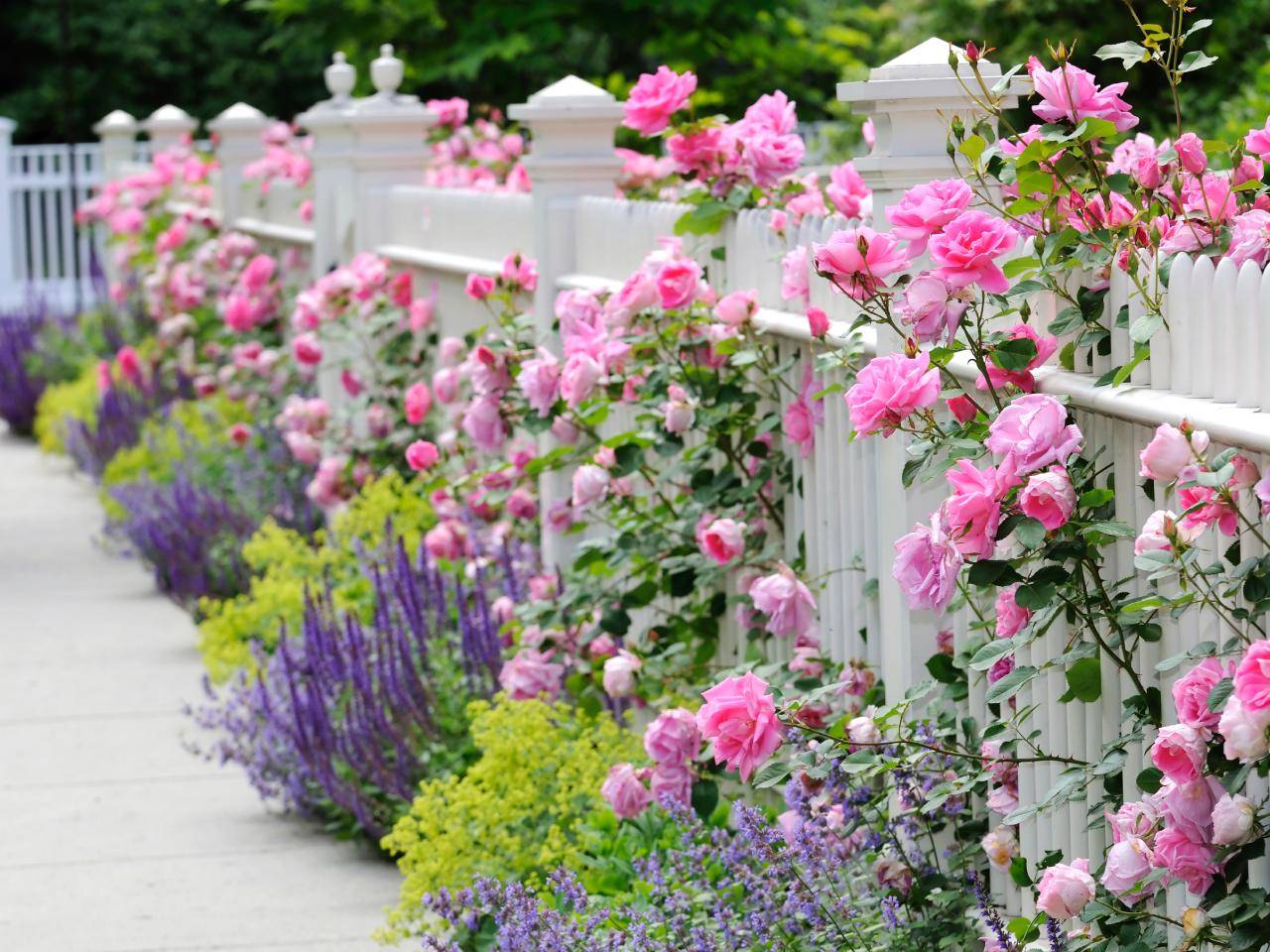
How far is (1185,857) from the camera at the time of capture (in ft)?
7.73

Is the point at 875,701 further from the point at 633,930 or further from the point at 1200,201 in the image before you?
the point at 1200,201

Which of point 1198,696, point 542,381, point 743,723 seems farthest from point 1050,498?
point 542,381

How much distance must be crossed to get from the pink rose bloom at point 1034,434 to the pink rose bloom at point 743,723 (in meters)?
0.63

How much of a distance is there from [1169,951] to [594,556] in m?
2.07

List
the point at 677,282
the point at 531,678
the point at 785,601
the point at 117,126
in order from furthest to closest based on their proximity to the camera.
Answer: the point at 117,126
the point at 531,678
the point at 677,282
the point at 785,601

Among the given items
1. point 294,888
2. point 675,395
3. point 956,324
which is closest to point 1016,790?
point 956,324

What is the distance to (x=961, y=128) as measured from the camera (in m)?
2.90

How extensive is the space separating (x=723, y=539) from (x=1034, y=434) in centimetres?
146

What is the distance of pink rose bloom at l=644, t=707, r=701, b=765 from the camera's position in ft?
12.4

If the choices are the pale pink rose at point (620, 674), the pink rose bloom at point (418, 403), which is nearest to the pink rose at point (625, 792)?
the pale pink rose at point (620, 674)

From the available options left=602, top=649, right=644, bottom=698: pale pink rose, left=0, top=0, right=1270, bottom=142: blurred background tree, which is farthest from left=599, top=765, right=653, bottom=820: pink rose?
left=0, top=0, right=1270, bottom=142: blurred background tree

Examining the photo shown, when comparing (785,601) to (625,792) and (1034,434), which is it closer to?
(625,792)

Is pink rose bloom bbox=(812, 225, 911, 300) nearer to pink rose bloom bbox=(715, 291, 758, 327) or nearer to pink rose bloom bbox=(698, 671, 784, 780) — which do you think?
pink rose bloom bbox=(698, 671, 784, 780)

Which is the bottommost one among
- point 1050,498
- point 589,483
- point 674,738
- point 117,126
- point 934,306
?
point 674,738
